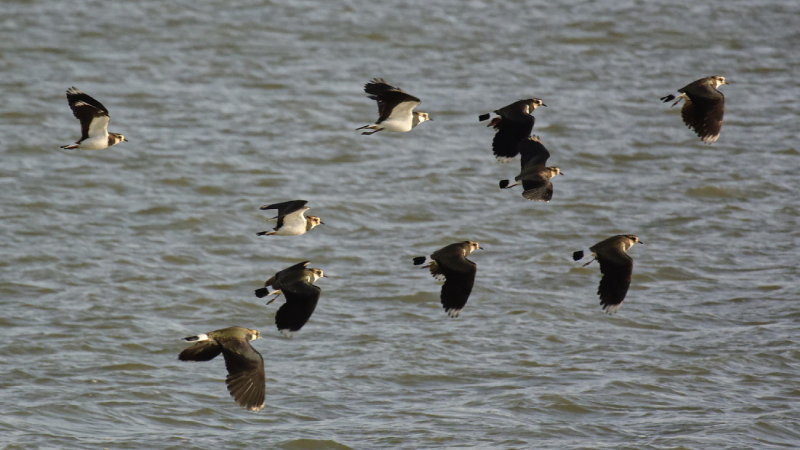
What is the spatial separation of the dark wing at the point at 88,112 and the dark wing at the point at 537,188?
2.90m

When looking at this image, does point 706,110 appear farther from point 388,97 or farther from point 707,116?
point 388,97

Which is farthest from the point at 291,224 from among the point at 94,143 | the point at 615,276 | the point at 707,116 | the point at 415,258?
the point at 707,116

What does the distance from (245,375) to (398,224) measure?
6.76 meters

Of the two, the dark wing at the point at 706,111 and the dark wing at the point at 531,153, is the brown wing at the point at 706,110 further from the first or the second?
the dark wing at the point at 531,153

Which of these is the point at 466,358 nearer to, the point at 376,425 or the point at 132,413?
the point at 376,425

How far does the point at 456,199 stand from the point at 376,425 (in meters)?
5.47

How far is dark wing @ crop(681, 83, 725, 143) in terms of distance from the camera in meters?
9.70

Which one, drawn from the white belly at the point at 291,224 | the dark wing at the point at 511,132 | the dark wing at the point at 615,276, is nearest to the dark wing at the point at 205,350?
the white belly at the point at 291,224

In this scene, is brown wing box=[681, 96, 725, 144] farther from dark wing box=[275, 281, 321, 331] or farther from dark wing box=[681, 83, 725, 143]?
dark wing box=[275, 281, 321, 331]

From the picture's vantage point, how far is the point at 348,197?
15383 millimetres

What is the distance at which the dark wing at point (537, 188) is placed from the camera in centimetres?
921

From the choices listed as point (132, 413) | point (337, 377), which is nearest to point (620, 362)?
point (337, 377)

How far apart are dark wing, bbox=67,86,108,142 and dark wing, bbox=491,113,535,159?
279 centimetres

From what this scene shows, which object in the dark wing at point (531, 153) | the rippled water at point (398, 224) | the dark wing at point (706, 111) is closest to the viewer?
the dark wing at point (531, 153)
